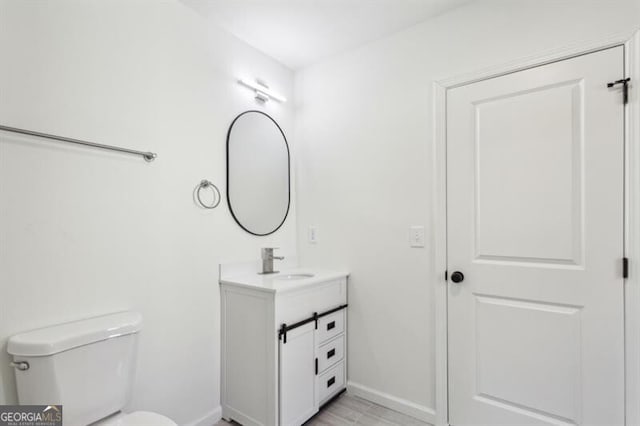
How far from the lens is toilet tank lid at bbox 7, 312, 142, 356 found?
42.4 inches

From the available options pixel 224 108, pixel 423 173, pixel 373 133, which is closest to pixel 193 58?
pixel 224 108

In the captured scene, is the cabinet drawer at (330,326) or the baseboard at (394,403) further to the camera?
the cabinet drawer at (330,326)

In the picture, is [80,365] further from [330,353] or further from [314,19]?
[314,19]

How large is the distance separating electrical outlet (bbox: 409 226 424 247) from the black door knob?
0.81 ft

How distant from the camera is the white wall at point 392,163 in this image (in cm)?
168

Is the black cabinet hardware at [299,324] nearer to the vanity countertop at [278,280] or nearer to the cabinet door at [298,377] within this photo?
the cabinet door at [298,377]

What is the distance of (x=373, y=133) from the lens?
2094 mm

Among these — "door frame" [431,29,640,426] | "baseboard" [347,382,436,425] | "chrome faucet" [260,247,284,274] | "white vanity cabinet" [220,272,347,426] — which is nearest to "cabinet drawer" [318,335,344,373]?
"white vanity cabinet" [220,272,347,426]

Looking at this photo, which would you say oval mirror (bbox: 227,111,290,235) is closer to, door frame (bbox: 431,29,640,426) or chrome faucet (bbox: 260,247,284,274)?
chrome faucet (bbox: 260,247,284,274)

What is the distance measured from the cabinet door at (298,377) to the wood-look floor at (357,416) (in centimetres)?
11

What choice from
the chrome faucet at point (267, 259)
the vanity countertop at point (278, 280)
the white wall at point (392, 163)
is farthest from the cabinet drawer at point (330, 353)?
the chrome faucet at point (267, 259)

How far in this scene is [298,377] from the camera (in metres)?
1.75

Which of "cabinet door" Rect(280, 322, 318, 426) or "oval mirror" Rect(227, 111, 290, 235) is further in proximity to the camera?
"oval mirror" Rect(227, 111, 290, 235)

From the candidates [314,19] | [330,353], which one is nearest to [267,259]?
[330,353]
